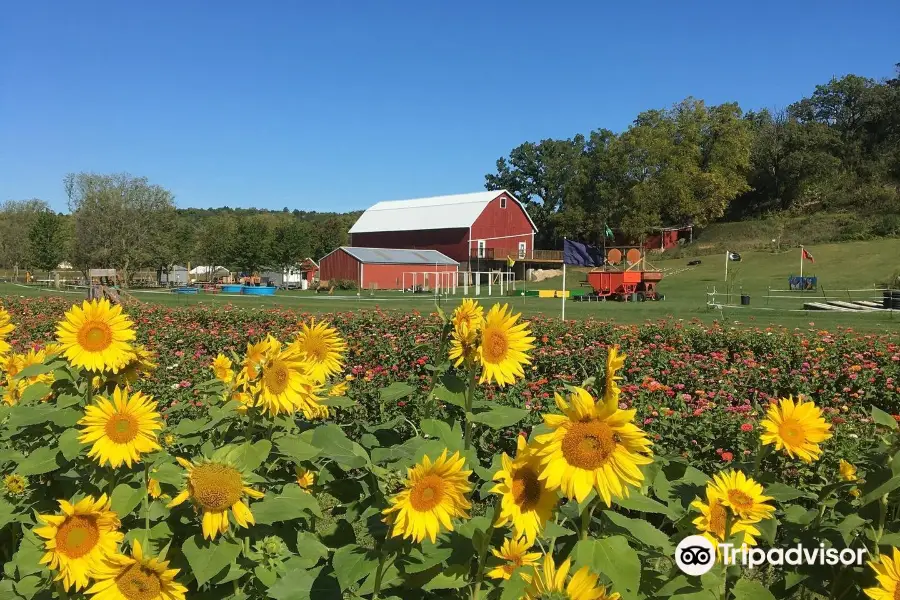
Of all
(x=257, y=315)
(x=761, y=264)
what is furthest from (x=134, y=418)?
(x=761, y=264)

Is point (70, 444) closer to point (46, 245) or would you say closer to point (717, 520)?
point (717, 520)

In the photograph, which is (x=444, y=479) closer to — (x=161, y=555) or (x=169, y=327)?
(x=161, y=555)

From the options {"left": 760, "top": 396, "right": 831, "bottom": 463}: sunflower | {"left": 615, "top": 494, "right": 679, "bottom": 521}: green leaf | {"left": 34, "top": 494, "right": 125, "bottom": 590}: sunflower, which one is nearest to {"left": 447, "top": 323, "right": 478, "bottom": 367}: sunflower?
{"left": 615, "top": 494, "right": 679, "bottom": 521}: green leaf

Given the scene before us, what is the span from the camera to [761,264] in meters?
47.2

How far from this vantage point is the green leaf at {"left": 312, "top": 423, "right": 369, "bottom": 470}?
1.71 meters

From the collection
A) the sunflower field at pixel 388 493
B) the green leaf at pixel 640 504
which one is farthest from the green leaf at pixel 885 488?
the green leaf at pixel 640 504

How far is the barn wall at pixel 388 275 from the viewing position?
49.7 m

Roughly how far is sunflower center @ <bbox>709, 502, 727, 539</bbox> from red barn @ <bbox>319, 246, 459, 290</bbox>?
46231 mm

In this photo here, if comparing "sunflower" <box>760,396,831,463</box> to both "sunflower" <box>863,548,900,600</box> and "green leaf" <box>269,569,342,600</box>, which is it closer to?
"sunflower" <box>863,548,900,600</box>

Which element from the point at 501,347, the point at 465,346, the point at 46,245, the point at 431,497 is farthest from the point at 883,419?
the point at 46,245

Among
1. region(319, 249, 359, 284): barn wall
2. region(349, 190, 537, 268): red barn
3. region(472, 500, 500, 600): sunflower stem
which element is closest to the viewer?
region(472, 500, 500, 600): sunflower stem

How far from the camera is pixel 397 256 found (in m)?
52.8

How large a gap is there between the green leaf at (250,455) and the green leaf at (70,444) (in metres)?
0.67

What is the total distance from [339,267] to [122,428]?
4988 cm
